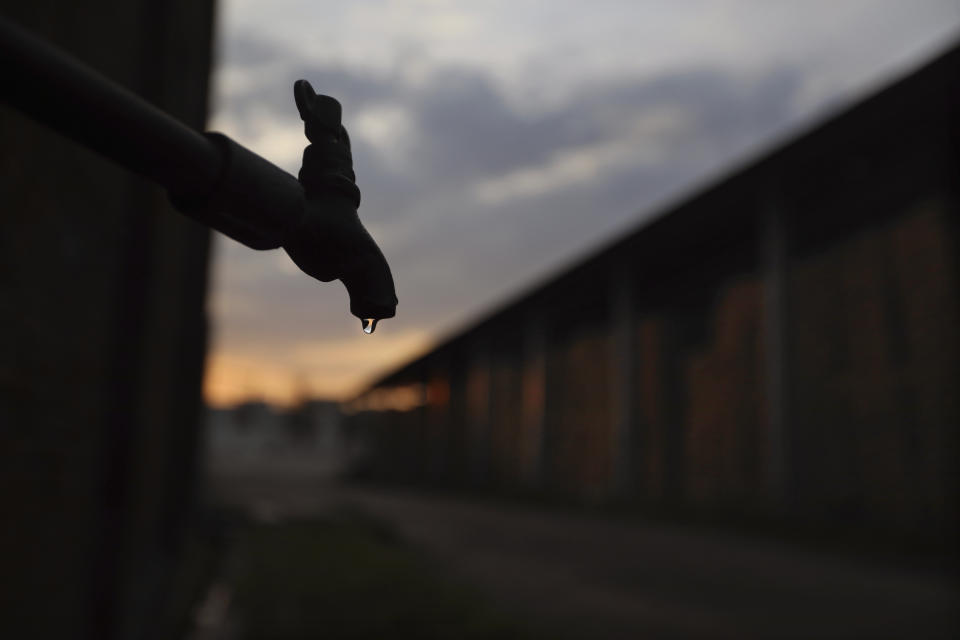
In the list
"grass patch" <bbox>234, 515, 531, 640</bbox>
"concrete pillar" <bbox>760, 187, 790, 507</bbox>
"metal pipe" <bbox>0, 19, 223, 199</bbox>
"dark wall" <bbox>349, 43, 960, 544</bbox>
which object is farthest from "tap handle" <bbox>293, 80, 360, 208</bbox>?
"concrete pillar" <bbox>760, 187, 790, 507</bbox>

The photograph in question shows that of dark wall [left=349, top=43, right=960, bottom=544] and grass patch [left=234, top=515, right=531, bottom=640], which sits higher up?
dark wall [left=349, top=43, right=960, bottom=544]

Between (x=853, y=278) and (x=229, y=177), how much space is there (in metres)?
12.6

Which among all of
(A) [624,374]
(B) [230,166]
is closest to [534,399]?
(A) [624,374]

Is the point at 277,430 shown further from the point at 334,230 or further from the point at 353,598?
the point at 334,230

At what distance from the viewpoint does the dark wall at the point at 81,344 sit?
5.70 ft

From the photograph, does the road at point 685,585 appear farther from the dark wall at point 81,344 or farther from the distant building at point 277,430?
the distant building at point 277,430

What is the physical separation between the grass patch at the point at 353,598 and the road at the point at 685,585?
19.4 inches

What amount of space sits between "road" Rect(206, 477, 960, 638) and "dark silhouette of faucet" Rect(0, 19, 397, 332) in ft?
15.8

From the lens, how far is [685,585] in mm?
6902

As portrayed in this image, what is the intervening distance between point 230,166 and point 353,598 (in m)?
5.46

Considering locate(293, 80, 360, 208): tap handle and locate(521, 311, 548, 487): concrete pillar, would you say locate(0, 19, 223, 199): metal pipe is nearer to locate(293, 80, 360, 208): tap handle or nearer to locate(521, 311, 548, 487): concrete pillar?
locate(293, 80, 360, 208): tap handle

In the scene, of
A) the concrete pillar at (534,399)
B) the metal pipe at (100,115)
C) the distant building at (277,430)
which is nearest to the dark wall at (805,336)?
the concrete pillar at (534,399)

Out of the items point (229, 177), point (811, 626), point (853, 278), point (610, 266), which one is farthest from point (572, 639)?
point (610, 266)

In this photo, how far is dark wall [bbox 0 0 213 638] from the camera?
174cm
